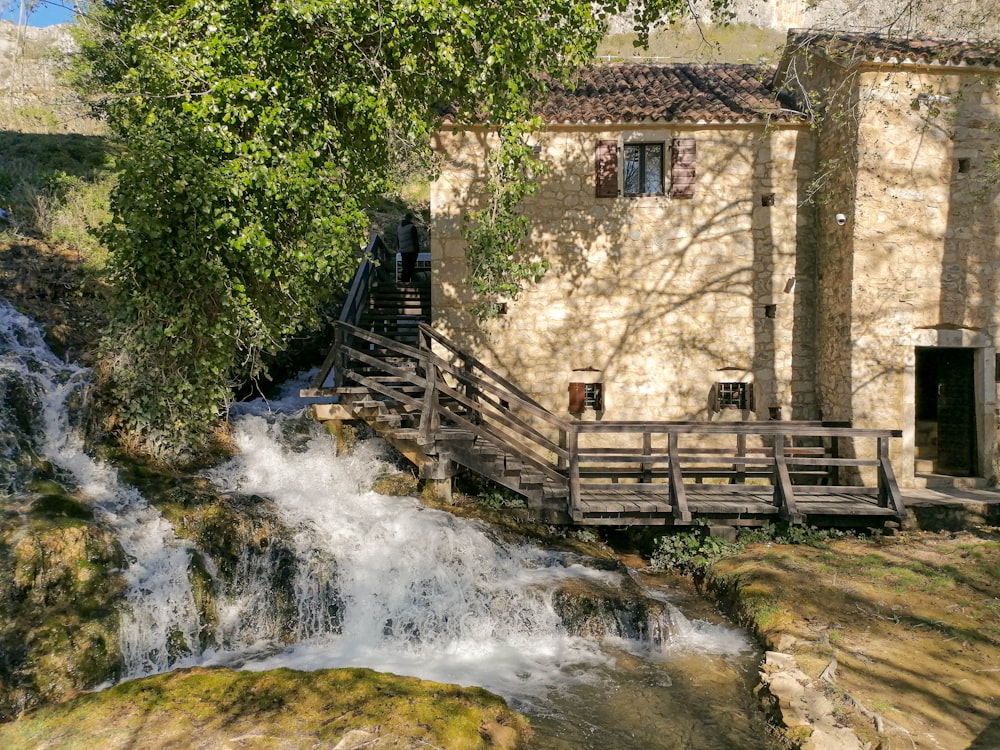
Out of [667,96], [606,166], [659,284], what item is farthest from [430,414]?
[667,96]

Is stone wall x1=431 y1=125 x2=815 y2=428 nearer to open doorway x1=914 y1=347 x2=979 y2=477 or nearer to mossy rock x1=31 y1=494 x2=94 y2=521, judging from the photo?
open doorway x1=914 y1=347 x2=979 y2=477

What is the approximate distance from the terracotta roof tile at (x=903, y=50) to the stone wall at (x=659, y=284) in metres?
1.38

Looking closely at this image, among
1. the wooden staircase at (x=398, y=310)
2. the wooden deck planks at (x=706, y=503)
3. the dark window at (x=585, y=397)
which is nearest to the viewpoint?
the wooden deck planks at (x=706, y=503)

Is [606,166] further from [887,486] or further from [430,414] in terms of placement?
[887,486]

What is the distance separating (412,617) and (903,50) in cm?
1084

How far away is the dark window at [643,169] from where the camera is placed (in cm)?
1105

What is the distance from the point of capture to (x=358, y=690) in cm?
488

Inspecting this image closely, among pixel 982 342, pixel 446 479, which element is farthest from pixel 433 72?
pixel 982 342

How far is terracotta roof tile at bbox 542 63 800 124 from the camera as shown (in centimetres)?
1061

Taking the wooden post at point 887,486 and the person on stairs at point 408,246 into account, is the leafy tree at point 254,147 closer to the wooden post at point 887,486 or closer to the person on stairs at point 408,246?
the person on stairs at point 408,246

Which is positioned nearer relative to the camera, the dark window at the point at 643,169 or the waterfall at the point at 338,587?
the waterfall at the point at 338,587

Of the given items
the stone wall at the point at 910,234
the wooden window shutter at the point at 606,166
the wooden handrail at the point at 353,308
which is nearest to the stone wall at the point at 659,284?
the wooden window shutter at the point at 606,166

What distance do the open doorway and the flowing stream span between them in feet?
22.7

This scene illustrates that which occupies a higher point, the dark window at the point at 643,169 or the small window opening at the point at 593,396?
the dark window at the point at 643,169
